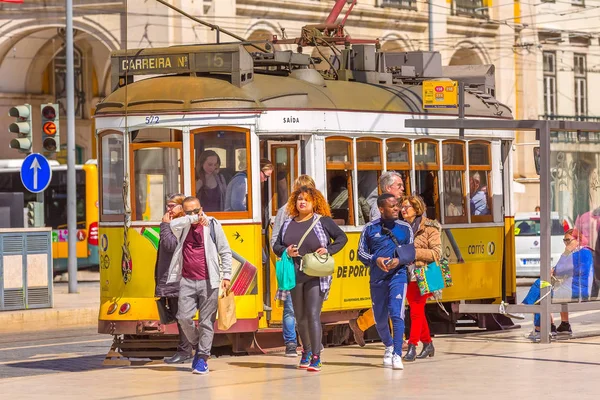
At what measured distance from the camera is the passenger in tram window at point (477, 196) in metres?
17.7

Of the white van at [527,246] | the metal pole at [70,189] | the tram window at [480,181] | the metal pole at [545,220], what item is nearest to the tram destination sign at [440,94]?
the tram window at [480,181]

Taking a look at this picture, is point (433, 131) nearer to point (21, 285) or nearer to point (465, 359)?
point (465, 359)

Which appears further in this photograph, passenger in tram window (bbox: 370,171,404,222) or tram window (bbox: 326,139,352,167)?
tram window (bbox: 326,139,352,167)

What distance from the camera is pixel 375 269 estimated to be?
13539 mm

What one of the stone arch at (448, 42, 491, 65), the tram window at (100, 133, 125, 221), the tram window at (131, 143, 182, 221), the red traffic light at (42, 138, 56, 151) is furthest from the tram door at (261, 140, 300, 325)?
the stone arch at (448, 42, 491, 65)

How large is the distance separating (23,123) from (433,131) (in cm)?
942

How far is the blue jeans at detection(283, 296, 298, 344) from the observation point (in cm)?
1455

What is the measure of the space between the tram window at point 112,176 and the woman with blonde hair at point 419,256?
2770 mm

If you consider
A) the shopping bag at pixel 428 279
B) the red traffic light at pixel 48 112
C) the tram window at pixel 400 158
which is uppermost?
the red traffic light at pixel 48 112

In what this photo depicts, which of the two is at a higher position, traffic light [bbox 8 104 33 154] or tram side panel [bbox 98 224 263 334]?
traffic light [bbox 8 104 33 154]

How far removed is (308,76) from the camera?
52.3 ft

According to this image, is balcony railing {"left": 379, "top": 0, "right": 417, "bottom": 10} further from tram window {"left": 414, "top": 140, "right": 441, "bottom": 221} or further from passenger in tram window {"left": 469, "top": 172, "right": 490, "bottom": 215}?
tram window {"left": 414, "top": 140, "right": 441, "bottom": 221}

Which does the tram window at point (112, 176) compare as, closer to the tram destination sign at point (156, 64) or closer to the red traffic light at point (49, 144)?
the tram destination sign at point (156, 64)

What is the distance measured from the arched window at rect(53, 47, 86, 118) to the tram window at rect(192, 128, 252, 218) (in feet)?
93.0
